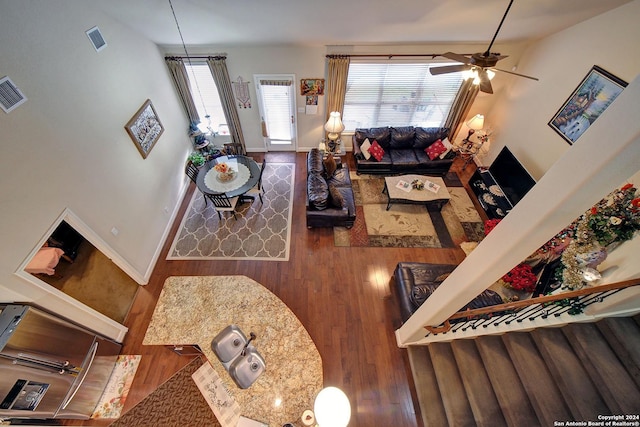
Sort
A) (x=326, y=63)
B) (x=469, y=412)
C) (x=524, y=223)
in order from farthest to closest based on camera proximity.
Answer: (x=326, y=63)
(x=469, y=412)
(x=524, y=223)

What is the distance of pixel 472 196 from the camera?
594 cm

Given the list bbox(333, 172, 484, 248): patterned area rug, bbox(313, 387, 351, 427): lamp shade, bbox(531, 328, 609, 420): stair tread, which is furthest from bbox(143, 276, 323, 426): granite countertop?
bbox(333, 172, 484, 248): patterned area rug

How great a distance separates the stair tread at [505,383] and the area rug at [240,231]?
3256 millimetres

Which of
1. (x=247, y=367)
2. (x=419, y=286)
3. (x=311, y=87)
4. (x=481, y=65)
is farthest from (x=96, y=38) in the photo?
(x=419, y=286)

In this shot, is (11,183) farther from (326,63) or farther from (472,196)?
(472,196)

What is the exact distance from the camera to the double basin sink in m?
2.37

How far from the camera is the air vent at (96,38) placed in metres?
3.38

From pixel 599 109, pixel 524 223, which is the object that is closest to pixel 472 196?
pixel 599 109

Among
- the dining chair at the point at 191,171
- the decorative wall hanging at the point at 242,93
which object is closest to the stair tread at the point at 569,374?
the dining chair at the point at 191,171

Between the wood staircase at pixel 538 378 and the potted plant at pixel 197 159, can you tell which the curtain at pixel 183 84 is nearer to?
the potted plant at pixel 197 159

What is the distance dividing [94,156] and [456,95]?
23.9 ft

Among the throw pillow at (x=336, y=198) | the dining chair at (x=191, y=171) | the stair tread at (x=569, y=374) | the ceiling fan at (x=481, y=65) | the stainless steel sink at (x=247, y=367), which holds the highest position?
the dining chair at (x=191, y=171)

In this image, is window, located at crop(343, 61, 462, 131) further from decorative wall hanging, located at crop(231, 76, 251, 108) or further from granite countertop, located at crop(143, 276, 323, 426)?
granite countertop, located at crop(143, 276, 323, 426)

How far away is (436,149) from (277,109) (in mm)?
4004
